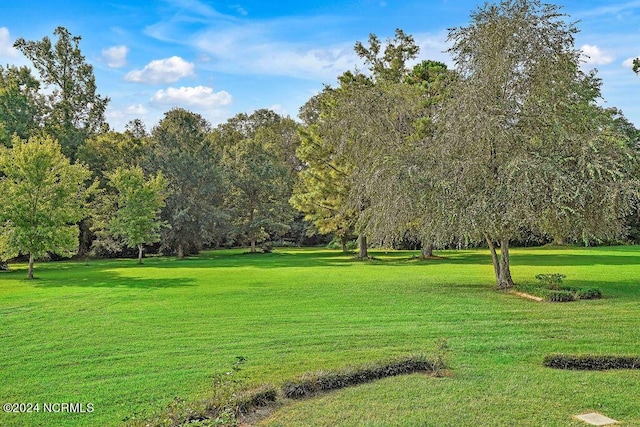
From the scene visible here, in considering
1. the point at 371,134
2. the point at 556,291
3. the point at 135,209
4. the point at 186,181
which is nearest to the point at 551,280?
the point at 556,291

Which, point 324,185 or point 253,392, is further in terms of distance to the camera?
point 324,185

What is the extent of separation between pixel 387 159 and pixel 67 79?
3507 centimetres

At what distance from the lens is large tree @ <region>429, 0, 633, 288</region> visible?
41.4ft

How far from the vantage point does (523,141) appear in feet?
43.9

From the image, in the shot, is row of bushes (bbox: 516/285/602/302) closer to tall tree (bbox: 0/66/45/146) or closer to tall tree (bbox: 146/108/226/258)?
tall tree (bbox: 146/108/226/258)

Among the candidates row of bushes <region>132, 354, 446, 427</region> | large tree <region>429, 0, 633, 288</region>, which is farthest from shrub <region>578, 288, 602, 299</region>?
row of bushes <region>132, 354, 446, 427</region>

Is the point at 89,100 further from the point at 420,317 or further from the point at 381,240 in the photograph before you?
the point at 420,317

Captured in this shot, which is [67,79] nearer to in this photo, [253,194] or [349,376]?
[253,194]

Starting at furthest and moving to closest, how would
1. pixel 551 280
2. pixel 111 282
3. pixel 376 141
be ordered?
pixel 376 141
pixel 111 282
pixel 551 280

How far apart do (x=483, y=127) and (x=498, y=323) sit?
217 inches

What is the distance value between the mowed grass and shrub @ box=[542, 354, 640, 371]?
0.85 ft

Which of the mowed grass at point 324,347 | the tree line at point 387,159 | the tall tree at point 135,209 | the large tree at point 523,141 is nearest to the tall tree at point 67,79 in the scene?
the tree line at point 387,159

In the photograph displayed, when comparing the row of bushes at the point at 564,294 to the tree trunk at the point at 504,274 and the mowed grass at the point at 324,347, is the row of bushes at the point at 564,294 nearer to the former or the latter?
the mowed grass at the point at 324,347

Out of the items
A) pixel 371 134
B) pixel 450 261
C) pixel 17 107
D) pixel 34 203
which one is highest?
pixel 17 107
